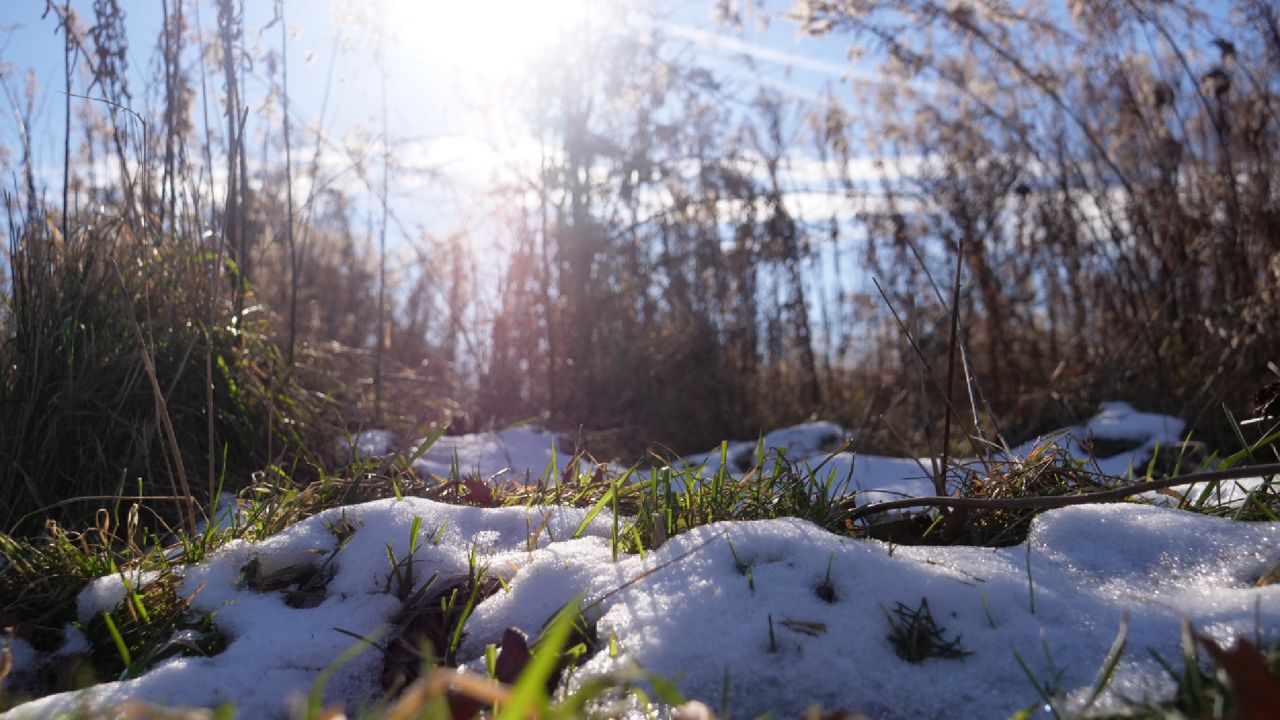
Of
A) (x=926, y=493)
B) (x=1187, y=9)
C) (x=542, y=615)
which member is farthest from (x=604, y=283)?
(x=542, y=615)

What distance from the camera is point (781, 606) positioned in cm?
133

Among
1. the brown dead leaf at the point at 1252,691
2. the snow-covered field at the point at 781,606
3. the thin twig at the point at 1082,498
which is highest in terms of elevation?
the thin twig at the point at 1082,498

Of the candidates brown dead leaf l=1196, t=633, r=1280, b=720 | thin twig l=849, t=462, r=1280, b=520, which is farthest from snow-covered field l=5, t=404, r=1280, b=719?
brown dead leaf l=1196, t=633, r=1280, b=720

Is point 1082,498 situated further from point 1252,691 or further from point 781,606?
point 1252,691

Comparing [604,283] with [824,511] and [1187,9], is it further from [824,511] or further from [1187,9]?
[824,511]

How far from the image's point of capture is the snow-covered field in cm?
116

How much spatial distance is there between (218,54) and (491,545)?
8.19 ft

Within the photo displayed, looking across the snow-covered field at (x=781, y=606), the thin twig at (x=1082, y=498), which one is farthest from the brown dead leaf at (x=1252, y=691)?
the thin twig at (x=1082, y=498)

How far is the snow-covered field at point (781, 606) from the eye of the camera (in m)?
1.16

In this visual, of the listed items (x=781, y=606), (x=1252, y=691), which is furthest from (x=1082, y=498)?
(x=1252, y=691)

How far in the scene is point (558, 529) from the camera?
1.79 metres

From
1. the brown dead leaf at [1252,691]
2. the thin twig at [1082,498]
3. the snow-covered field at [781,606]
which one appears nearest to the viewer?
the brown dead leaf at [1252,691]

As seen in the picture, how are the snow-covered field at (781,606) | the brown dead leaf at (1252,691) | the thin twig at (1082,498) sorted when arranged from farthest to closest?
the thin twig at (1082,498) < the snow-covered field at (781,606) < the brown dead leaf at (1252,691)

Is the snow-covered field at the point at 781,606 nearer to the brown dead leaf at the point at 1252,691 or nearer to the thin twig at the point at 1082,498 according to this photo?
the thin twig at the point at 1082,498
